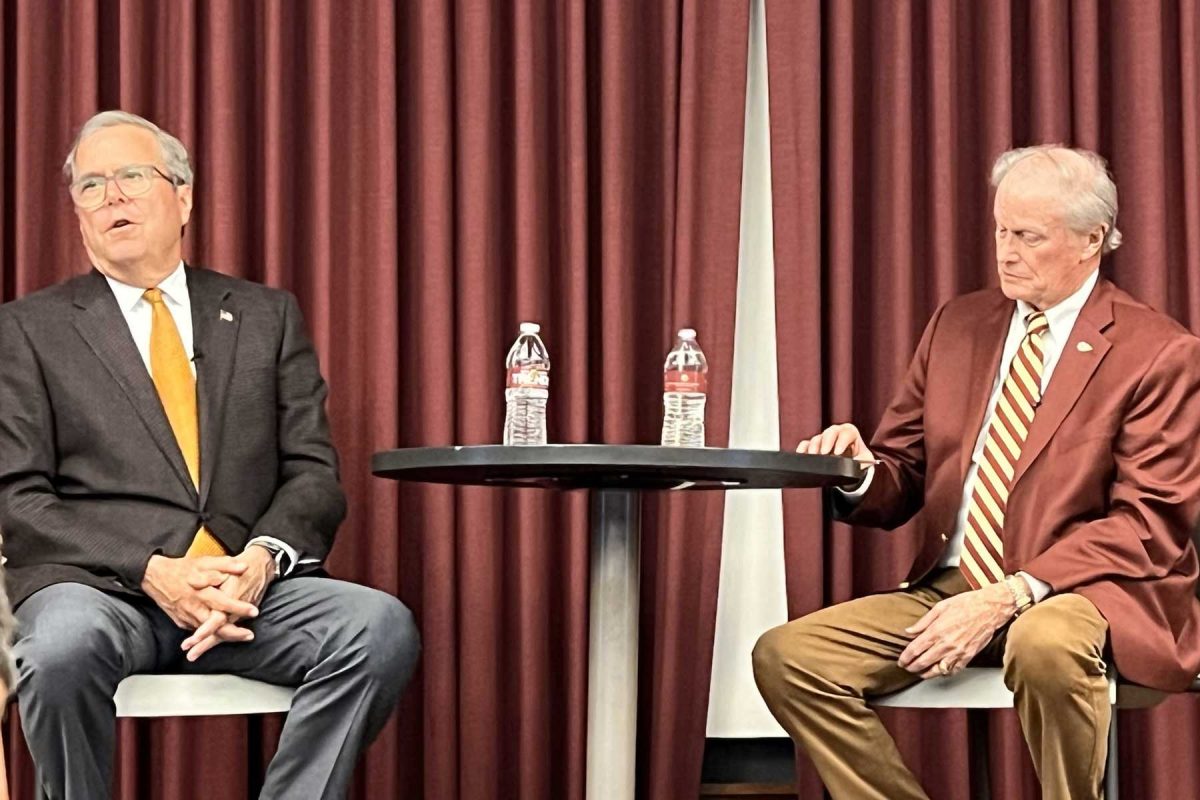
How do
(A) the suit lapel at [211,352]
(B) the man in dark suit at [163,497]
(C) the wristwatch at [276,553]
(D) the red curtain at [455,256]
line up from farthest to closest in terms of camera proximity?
(D) the red curtain at [455,256] < (A) the suit lapel at [211,352] < (C) the wristwatch at [276,553] < (B) the man in dark suit at [163,497]

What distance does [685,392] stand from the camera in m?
3.48

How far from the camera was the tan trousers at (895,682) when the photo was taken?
2.84m

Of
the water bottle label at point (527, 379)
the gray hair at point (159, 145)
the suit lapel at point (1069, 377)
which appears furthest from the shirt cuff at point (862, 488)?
the gray hair at point (159, 145)

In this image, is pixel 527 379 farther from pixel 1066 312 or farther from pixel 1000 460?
pixel 1066 312

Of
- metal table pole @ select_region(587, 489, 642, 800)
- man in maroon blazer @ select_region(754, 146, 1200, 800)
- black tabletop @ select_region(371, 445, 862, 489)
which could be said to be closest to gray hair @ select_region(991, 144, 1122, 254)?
man in maroon blazer @ select_region(754, 146, 1200, 800)

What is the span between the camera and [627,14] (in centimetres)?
393

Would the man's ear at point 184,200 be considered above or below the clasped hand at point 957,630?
above

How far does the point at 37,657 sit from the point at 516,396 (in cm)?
103

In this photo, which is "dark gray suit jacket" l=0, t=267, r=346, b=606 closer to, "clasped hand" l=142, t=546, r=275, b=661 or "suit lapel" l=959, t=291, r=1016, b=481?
"clasped hand" l=142, t=546, r=275, b=661

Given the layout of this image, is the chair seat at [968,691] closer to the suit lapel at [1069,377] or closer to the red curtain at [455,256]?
the suit lapel at [1069,377]

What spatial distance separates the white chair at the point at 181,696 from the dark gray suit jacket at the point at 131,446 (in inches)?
8.5

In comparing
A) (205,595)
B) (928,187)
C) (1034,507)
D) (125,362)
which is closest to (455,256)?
(125,362)

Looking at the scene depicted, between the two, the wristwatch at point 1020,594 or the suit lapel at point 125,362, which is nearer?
the wristwatch at point 1020,594

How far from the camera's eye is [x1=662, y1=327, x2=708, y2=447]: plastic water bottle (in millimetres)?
3367
